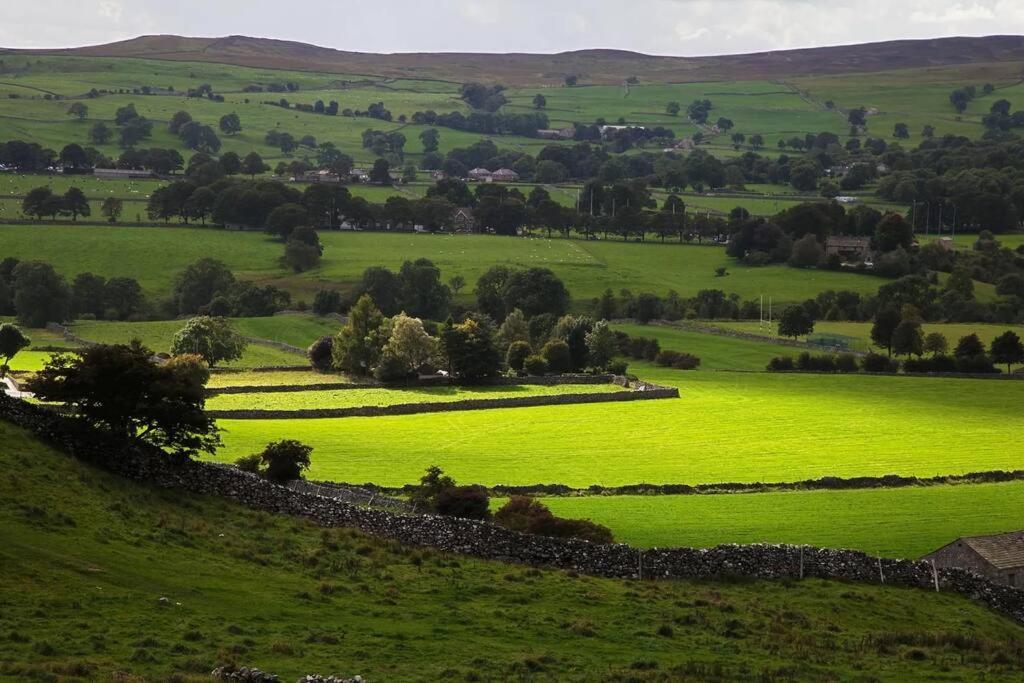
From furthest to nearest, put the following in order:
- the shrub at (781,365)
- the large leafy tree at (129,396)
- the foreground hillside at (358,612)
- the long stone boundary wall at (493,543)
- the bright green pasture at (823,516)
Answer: the shrub at (781,365) → the bright green pasture at (823,516) → the large leafy tree at (129,396) → the long stone boundary wall at (493,543) → the foreground hillside at (358,612)

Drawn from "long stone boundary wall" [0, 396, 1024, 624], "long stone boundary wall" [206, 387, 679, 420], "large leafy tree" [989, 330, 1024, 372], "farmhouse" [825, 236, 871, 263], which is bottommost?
"long stone boundary wall" [206, 387, 679, 420]

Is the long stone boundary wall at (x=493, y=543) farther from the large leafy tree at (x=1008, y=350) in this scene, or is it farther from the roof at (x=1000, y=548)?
the large leafy tree at (x=1008, y=350)

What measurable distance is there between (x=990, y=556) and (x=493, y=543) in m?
14.8

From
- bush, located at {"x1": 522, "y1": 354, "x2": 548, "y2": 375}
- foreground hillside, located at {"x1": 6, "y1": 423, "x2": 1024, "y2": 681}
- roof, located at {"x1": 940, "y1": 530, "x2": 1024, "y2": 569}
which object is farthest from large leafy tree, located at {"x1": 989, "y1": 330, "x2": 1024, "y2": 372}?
foreground hillside, located at {"x1": 6, "y1": 423, "x2": 1024, "y2": 681}

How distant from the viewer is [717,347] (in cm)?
12119

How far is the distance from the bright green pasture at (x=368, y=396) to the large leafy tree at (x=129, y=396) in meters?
42.9

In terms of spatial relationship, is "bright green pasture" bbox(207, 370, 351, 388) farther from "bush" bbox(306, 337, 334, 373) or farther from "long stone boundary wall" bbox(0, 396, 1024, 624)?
"long stone boundary wall" bbox(0, 396, 1024, 624)

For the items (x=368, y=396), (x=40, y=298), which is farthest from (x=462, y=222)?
(x=368, y=396)

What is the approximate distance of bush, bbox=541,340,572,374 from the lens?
108 metres

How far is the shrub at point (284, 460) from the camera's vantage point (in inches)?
1971

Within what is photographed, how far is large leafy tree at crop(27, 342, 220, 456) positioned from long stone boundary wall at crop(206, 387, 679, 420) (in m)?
39.7

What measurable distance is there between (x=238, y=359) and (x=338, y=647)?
266ft

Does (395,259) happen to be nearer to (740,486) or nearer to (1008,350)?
(1008,350)

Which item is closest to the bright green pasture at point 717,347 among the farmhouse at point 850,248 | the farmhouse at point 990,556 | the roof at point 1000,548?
the farmhouse at point 850,248
